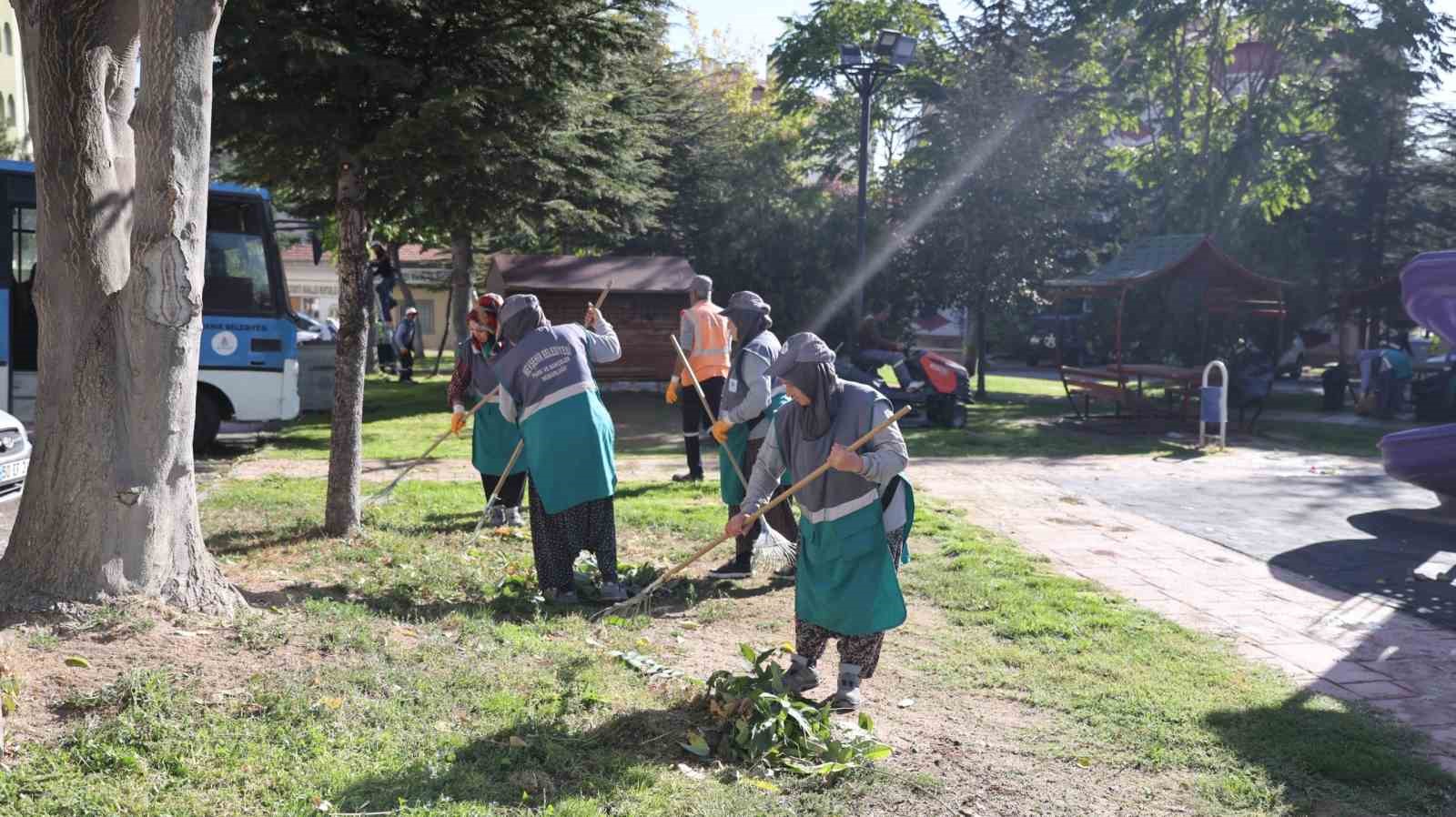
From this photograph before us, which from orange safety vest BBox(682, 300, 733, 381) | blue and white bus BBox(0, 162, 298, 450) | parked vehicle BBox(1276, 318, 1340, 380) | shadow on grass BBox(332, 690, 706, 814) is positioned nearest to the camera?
shadow on grass BBox(332, 690, 706, 814)

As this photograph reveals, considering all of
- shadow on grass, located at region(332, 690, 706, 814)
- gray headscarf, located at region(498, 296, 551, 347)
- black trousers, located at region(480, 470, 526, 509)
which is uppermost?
gray headscarf, located at region(498, 296, 551, 347)

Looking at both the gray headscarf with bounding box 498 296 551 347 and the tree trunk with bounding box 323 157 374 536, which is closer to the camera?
the gray headscarf with bounding box 498 296 551 347

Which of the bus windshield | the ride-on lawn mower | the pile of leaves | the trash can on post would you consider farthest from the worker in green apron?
the trash can on post

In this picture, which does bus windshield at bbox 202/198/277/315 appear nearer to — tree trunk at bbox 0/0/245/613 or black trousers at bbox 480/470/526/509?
black trousers at bbox 480/470/526/509

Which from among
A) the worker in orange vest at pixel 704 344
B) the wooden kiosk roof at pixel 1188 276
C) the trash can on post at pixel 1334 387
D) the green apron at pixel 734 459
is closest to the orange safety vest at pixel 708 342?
the worker in orange vest at pixel 704 344

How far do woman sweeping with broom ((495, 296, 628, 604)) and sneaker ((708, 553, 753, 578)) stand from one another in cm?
87

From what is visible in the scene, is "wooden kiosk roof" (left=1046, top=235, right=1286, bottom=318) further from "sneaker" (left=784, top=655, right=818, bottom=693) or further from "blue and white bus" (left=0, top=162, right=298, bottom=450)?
"sneaker" (left=784, top=655, right=818, bottom=693)

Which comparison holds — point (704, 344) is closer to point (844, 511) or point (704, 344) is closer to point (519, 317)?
point (519, 317)

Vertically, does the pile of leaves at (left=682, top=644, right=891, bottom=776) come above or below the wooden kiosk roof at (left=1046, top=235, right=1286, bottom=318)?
below

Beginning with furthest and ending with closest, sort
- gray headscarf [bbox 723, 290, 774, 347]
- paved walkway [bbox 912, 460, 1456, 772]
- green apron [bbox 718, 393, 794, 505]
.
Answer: green apron [bbox 718, 393, 794, 505] < gray headscarf [bbox 723, 290, 774, 347] < paved walkway [bbox 912, 460, 1456, 772]

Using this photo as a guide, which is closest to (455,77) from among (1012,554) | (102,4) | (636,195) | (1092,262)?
(102,4)

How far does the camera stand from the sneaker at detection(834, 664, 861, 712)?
17.1ft

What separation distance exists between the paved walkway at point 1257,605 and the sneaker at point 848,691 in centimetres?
219

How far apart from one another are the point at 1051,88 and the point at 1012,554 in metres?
15.5
